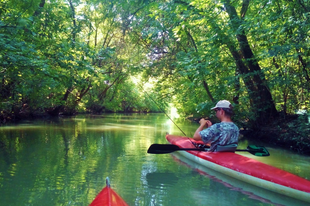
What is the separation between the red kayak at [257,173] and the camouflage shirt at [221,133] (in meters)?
0.26

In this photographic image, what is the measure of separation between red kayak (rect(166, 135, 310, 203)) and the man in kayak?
26 cm

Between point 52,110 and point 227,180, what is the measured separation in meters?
20.2

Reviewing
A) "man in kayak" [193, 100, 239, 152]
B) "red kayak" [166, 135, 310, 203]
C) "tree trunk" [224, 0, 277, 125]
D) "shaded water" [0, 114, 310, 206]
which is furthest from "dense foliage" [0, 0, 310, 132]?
"red kayak" [166, 135, 310, 203]

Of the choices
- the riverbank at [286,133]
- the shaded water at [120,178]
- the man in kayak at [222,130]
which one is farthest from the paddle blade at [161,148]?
the riverbank at [286,133]

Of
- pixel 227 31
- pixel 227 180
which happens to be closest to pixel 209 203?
pixel 227 180

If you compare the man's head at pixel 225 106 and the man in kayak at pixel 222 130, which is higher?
the man's head at pixel 225 106

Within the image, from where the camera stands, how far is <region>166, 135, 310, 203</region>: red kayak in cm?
356

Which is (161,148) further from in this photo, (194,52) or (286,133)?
(194,52)

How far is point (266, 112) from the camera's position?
32.3 feet

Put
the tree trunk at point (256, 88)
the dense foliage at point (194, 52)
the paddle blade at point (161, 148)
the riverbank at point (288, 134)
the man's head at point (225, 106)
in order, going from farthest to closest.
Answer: the tree trunk at point (256, 88) < the riverbank at point (288, 134) < the dense foliage at point (194, 52) < the paddle blade at point (161, 148) < the man's head at point (225, 106)

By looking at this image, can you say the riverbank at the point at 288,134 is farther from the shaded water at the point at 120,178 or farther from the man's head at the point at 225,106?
the man's head at the point at 225,106

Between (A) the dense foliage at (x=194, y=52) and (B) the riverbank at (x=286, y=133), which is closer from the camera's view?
(A) the dense foliage at (x=194, y=52)

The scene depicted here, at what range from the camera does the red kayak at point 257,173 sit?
356 cm

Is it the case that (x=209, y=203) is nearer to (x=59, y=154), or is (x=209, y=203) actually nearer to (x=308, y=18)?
(x=59, y=154)
